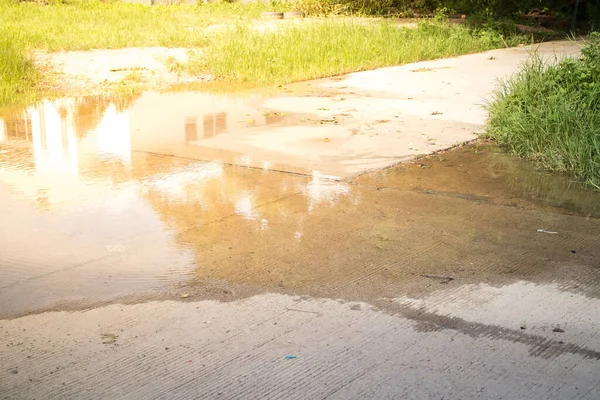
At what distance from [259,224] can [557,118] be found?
105 inches

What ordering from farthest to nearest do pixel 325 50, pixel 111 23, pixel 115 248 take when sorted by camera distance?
pixel 111 23, pixel 325 50, pixel 115 248

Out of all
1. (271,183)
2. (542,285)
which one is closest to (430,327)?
(542,285)

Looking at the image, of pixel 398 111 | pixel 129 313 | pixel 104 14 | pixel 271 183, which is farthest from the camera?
pixel 104 14

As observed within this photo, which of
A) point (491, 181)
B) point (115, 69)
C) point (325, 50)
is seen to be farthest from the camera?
point (325, 50)

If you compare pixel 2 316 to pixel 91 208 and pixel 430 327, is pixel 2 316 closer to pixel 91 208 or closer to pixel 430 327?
pixel 91 208

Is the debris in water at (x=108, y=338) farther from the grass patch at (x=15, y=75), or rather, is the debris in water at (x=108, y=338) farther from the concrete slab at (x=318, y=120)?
the grass patch at (x=15, y=75)

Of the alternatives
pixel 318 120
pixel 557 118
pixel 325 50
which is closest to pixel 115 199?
pixel 318 120

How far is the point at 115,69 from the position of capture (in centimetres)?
1025

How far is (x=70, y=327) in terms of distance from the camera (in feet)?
9.77

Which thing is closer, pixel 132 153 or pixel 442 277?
pixel 442 277

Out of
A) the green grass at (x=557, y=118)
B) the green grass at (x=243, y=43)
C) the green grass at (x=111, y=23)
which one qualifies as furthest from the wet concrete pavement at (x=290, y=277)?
the green grass at (x=111, y=23)

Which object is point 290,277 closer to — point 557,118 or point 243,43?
point 557,118

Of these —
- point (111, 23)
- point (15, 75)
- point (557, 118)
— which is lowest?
point (15, 75)

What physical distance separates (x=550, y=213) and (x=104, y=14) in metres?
14.8
